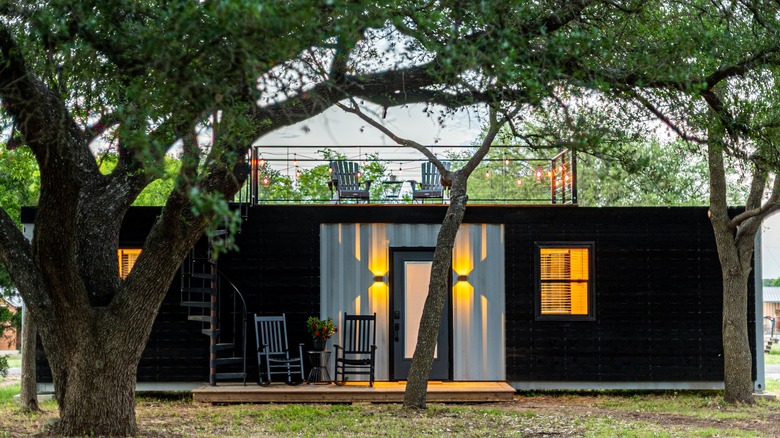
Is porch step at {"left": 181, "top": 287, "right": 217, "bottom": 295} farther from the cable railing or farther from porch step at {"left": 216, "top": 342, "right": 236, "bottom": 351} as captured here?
the cable railing

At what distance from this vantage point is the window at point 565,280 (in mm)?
12227

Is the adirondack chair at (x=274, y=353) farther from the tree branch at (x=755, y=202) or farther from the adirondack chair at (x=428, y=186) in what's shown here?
the tree branch at (x=755, y=202)

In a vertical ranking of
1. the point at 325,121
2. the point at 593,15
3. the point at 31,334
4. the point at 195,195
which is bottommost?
the point at 31,334

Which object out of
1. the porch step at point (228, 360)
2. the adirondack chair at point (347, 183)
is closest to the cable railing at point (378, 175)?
the adirondack chair at point (347, 183)

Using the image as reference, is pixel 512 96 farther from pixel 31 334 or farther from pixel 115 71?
pixel 31 334

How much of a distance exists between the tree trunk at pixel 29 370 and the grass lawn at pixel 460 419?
0.16 meters

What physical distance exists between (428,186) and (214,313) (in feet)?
12.1

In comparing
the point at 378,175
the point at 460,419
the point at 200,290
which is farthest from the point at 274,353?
the point at 378,175

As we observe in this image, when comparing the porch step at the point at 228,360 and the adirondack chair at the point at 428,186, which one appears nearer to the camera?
the porch step at the point at 228,360

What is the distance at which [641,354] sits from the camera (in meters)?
12.2

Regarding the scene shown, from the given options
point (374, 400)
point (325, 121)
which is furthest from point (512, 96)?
point (374, 400)

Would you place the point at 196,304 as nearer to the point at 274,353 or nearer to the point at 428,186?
the point at 274,353

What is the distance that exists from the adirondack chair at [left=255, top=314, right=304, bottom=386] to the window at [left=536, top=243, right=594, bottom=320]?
3.23 m

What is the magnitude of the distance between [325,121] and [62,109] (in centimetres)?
207
